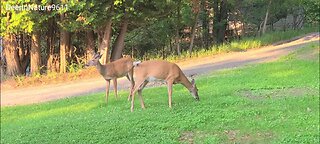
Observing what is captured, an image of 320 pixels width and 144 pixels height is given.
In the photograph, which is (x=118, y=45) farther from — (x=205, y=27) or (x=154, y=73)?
(x=154, y=73)

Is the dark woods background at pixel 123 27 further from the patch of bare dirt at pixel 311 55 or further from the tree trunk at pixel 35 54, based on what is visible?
the patch of bare dirt at pixel 311 55

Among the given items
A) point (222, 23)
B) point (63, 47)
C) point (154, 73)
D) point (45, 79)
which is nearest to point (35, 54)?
point (63, 47)

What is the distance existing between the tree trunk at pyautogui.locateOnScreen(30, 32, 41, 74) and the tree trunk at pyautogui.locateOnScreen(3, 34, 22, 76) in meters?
0.72

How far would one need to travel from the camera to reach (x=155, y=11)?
2127 cm

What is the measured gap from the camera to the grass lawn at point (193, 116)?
27.0ft

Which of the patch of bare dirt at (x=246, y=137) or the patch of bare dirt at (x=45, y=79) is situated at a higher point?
the patch of bare dirt at (x=45, y=79)

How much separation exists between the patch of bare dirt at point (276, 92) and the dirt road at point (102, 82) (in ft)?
16.9

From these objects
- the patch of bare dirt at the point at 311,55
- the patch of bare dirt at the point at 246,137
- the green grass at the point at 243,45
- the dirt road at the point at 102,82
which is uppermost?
the green grass at the point at 243,45

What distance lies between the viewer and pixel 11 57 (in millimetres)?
21781

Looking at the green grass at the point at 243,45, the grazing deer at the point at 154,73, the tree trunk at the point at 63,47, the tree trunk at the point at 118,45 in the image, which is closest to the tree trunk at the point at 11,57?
the tree trunk at the point at 63,47

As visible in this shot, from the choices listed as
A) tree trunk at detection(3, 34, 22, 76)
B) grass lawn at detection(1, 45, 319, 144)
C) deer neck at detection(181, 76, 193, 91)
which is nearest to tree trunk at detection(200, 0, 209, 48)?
tree trunk at detection(3, 34, 22, 76)

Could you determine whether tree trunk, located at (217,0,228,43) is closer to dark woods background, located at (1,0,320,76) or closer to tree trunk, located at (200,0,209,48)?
dark woods background, located at (1,0,320,76)

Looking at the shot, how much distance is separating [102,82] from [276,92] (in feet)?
26.2

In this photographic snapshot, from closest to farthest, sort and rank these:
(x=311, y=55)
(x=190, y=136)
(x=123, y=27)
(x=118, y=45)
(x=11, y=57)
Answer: (x=190, y=136) < (x=311, y=55) < (x=123, y=27) < (x=11, y=57) < (x=118, y=45)
